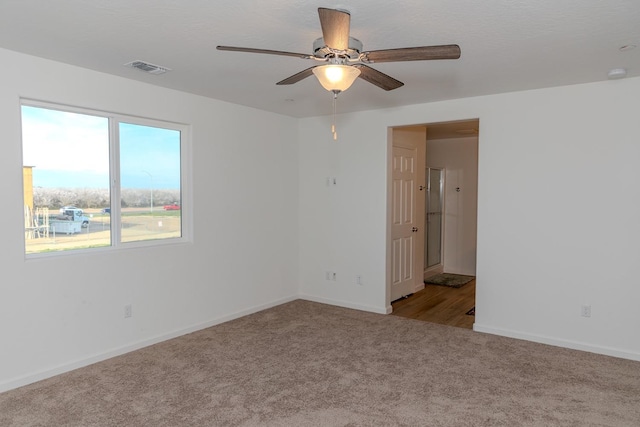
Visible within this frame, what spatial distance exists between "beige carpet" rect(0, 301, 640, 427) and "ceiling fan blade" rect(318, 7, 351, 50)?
2243 mm

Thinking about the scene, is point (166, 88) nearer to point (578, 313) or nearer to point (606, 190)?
point (606, 190)

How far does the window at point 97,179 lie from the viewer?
10.8 ft

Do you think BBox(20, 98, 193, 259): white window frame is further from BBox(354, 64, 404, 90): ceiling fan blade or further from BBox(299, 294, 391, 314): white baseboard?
BBox(354, 64, 404, 90): ceiling fan blade

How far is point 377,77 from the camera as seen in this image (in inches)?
104

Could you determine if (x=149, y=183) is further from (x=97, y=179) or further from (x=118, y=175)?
(x=97, y=179)

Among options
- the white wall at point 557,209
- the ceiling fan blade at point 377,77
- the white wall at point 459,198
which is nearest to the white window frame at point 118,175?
the white wall at point 557,209

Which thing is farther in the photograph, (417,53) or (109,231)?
(109,231)

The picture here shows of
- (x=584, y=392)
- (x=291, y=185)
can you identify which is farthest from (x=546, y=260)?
(x=291, y=185)

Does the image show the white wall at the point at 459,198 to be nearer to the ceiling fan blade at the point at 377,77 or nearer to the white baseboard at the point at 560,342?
the white baseboard at the point at 560,342

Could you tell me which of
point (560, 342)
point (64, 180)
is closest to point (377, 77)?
point (64, 180)

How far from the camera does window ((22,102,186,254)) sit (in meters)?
3.30

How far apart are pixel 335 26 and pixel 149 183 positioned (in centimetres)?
279

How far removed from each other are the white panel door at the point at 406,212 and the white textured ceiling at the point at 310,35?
1.83m

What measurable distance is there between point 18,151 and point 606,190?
15.9ft
